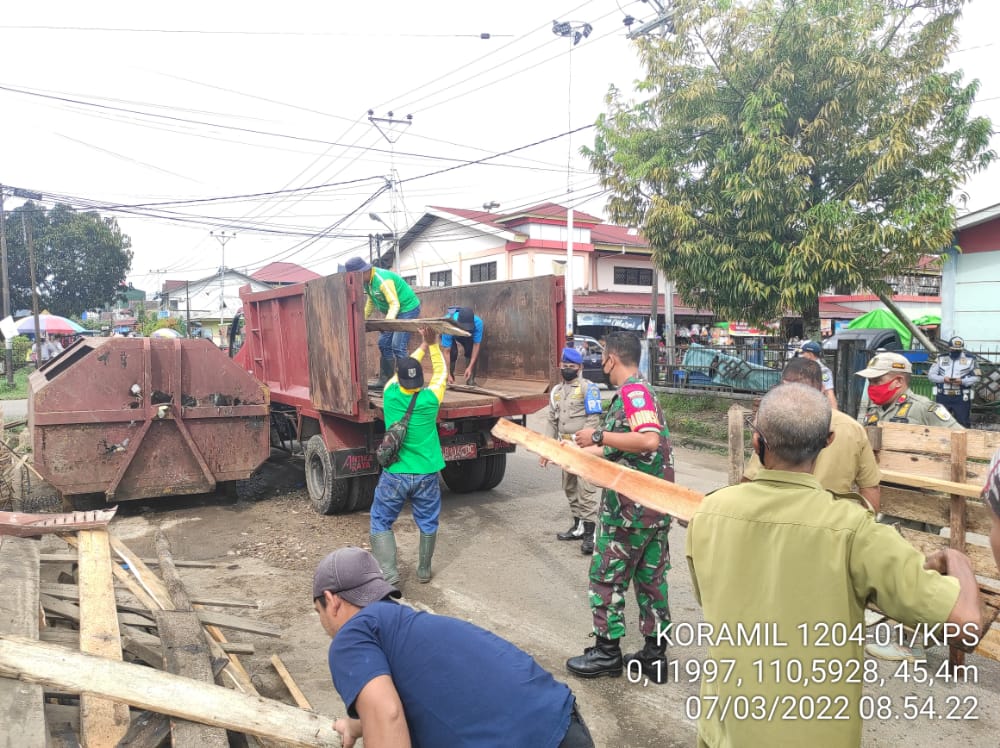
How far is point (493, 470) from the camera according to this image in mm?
7531

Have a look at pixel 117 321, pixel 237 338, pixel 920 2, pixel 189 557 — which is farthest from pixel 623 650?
pixel 117 321

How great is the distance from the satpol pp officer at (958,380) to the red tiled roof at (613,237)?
17187 millimetres

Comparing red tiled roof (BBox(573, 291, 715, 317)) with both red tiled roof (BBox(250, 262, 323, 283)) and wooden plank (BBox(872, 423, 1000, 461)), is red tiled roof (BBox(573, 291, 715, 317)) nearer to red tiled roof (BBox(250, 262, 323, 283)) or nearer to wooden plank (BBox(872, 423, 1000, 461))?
wooden plank (BBox(872, 423, 1000, 461))

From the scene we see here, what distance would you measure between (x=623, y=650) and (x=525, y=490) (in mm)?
3870

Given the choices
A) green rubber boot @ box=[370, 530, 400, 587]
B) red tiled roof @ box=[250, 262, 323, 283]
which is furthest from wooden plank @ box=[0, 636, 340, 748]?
red tiled roof @ box=[250, 262, 323, 283]

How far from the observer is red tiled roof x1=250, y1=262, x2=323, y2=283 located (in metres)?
56.4

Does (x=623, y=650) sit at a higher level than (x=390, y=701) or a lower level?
lower

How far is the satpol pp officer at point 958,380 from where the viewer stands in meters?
9.59

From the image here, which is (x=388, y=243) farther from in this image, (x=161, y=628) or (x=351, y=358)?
(x=161, y=628)

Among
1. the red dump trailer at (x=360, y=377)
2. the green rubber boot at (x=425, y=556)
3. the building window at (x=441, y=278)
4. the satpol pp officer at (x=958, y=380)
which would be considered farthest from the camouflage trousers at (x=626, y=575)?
the building window at (x=441, y=278)

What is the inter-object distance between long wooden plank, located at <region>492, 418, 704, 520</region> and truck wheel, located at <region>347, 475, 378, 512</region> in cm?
315

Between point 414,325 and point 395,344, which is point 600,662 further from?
point 395,344

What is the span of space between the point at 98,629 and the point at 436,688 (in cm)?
192

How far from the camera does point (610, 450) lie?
3.63 metres
